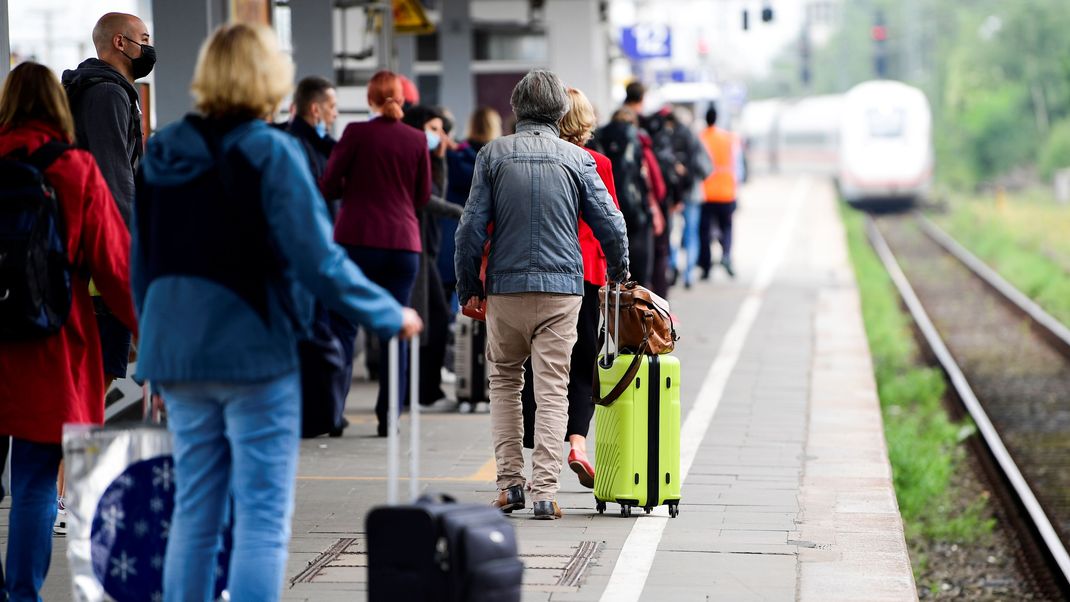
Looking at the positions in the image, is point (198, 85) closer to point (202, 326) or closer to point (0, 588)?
point (202, 326)

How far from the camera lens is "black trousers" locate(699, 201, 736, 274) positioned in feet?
62.4

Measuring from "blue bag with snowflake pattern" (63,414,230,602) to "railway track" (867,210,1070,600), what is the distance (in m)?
4.99

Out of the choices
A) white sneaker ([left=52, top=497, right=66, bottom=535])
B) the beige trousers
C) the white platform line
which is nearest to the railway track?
the white platform line

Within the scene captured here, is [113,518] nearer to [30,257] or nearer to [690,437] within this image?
[30,257]

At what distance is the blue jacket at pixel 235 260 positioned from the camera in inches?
168

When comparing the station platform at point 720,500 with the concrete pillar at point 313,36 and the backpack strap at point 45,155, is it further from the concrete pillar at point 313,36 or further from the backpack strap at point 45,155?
the concrete pillar at point 313,36

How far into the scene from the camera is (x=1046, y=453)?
12.5m

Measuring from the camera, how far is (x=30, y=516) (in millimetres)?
5055

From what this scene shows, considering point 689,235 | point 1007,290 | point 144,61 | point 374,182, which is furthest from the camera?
point 1007,290

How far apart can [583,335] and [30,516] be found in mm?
2847

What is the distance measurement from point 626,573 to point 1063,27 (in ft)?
196

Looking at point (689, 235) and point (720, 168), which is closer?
point (689, 235)

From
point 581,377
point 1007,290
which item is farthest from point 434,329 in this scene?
point 1007,290

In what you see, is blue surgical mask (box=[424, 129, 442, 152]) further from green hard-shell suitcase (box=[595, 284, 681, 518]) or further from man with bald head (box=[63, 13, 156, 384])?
man with bald head (box=[63, 13, 156, 384])
